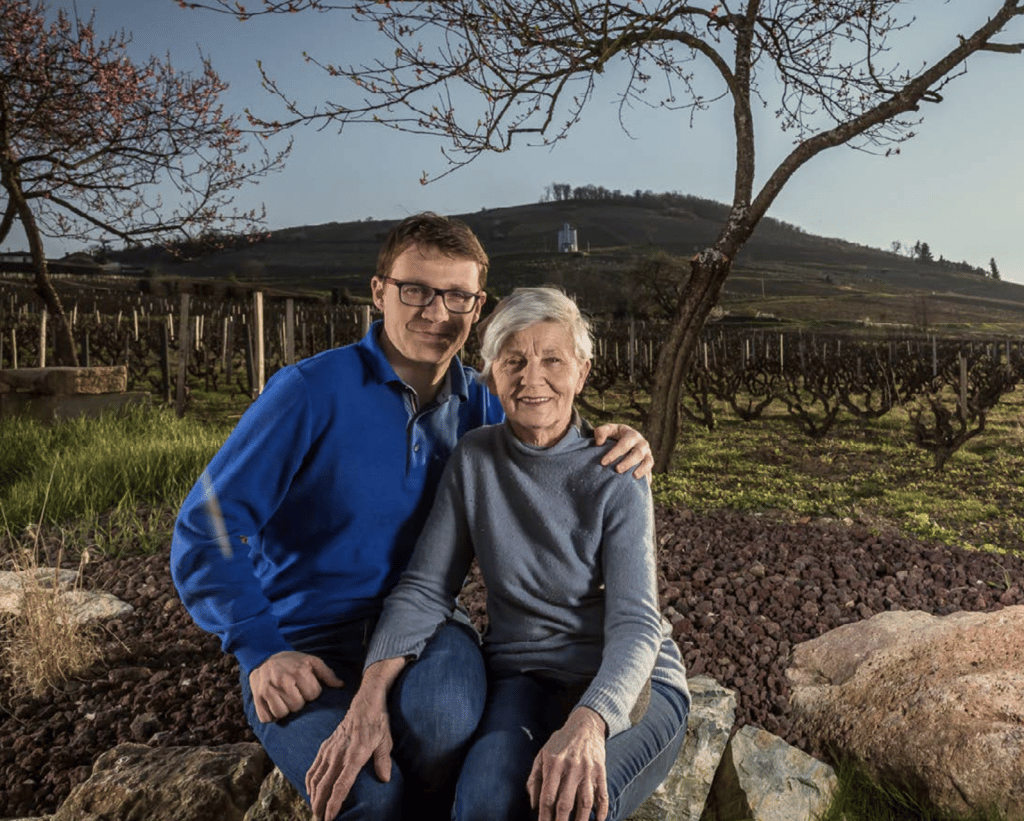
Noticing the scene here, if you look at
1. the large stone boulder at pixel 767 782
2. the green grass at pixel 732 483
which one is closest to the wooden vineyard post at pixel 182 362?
the green grass at pixel 732 483

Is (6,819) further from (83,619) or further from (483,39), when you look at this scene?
(483,39)

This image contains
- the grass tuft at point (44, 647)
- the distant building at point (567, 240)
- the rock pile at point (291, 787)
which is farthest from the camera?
the distant building at point (567, 240)

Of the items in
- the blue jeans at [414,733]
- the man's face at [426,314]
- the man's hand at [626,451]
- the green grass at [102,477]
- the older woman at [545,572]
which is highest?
the man's face at [426,314]

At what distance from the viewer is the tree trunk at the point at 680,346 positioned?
652cm

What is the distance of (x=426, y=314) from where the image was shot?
187cm

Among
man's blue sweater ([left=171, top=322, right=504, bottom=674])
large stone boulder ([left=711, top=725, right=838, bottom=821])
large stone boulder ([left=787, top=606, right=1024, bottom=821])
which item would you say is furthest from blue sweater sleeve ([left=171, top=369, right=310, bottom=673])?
large stone boulder ([left=787, top=606, right=1024, bottom=821])

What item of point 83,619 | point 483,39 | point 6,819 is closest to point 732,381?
point 483,39

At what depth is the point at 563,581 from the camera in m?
1.71

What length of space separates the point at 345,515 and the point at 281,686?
0.38 metres

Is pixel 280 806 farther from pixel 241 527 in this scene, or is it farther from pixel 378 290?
pixel 378 290

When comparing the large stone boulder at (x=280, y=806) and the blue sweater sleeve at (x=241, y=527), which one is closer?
the blue sweater sleeve at (x=241, y=527)

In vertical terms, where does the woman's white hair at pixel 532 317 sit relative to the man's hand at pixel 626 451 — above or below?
above

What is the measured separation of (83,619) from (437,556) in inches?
90.1

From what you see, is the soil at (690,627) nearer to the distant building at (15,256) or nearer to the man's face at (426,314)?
the man's face at (426,314)
